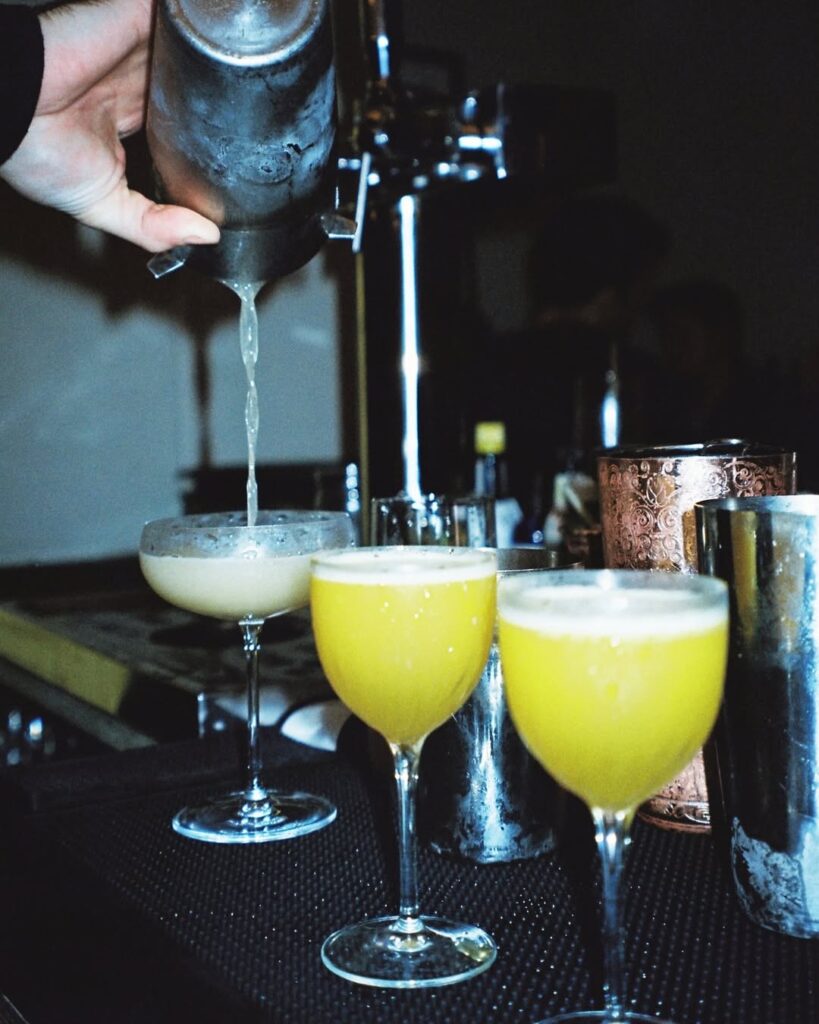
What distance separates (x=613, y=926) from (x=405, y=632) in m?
0.23

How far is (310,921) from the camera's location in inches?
31.6

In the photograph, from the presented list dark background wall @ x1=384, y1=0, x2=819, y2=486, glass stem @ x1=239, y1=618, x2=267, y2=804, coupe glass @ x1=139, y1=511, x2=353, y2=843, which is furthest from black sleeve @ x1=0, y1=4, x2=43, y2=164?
dark background wall @ x1=384, y1=0, x2=819, y2=486

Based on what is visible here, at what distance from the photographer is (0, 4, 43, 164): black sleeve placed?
47.1 inches

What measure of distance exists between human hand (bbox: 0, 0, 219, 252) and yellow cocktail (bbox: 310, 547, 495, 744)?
A: 1.77 ft

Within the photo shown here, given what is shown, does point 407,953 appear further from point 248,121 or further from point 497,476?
point 497,476

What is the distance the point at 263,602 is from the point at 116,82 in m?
0.66

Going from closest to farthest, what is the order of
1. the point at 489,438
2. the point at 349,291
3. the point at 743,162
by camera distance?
the point at 743,162
the point at 489,438
the point at 349,291

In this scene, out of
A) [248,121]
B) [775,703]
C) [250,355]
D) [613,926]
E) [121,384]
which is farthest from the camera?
[121,384]

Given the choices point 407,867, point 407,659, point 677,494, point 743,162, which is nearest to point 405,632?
point 407,659

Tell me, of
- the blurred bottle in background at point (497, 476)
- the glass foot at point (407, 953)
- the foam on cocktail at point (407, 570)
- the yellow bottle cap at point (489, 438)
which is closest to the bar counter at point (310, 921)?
the glass foot at point (407, 953)

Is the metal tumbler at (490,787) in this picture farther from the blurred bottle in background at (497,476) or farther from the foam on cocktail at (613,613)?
the blurred bottle in background at (497,476)

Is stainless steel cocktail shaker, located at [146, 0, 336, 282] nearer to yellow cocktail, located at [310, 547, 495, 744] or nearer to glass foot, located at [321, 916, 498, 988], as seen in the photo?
yellow cocktail, located at [310, 547, 495, 744]

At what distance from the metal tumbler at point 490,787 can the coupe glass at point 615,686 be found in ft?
0.67

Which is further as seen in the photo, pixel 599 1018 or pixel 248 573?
pixel 248 573
